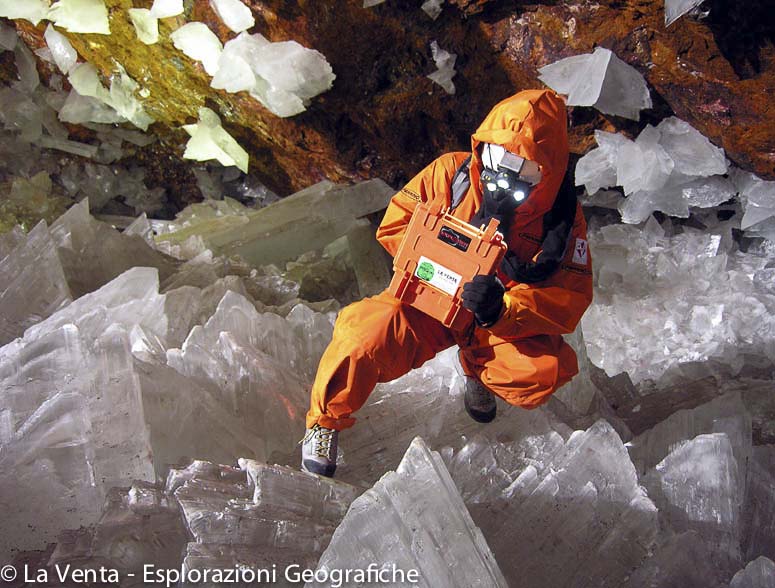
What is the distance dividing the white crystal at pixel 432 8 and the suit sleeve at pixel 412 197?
2.96 feet

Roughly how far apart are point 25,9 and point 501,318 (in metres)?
2.65

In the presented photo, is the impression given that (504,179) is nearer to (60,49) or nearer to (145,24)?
(145,24)

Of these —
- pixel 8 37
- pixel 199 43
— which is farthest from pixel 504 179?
pixel 8 37

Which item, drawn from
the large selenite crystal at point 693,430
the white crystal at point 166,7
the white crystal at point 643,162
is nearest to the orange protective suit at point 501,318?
the large selenite crystal at point 693,430

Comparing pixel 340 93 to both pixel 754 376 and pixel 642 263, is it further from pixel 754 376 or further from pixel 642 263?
pixel 754 376

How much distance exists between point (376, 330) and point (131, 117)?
224 centimetres

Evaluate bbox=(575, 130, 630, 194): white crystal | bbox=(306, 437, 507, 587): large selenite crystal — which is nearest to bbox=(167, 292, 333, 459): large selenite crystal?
bbox=(306, 437, 507, 587): large selenite crystal

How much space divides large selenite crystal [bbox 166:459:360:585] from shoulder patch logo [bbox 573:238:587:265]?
98 cm

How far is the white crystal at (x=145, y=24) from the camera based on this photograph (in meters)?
2.97

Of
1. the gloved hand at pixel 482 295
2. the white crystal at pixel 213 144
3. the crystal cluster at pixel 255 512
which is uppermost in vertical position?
the gloved hand at pixel 482 295

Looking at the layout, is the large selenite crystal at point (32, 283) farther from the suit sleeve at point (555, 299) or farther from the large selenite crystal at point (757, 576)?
the large selenite crystal at point (757, 576)

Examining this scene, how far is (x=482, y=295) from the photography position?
1882 millimetres

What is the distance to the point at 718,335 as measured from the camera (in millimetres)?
3027

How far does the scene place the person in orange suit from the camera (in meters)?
1.94
